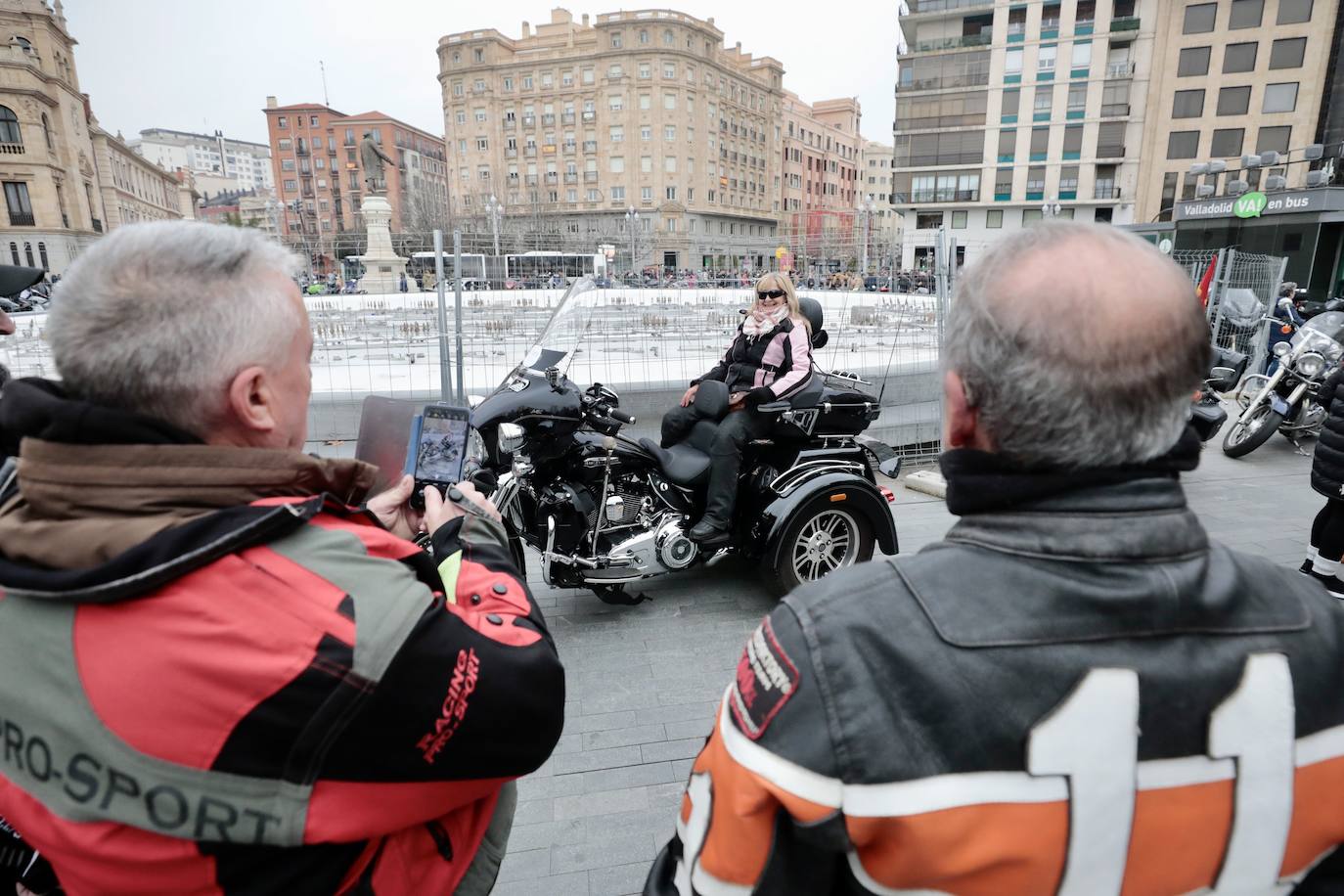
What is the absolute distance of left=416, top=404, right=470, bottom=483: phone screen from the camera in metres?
1.80

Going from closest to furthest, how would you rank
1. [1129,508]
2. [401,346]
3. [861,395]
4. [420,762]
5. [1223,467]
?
1. [1129,508]
2. [420,762]
3. [861,395]
4. [1223,467]
5. [401,346]

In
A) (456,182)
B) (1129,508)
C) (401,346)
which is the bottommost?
(401,346)

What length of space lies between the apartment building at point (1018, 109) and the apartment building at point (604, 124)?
26.3m

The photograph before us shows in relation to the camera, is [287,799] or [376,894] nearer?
[287,799]

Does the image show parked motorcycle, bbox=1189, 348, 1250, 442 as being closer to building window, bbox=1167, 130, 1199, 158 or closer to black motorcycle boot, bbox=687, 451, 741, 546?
black motorcycle boot, bbox=687, 451, 741, 546

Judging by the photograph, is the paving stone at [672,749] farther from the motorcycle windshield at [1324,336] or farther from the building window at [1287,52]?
the building window at [1287,52]

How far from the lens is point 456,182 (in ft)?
262

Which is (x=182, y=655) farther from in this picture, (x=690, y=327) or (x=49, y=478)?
(x=690, y=327)

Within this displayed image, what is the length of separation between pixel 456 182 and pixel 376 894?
86.6 m

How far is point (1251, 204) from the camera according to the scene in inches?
943

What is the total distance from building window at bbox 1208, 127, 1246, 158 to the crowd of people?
178ft

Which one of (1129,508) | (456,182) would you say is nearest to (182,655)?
(1129,508)

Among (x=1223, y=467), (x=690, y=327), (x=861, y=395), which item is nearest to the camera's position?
(x=861, y=395)

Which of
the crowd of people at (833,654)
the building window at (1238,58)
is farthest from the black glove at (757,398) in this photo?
the building window at (1238,58)
